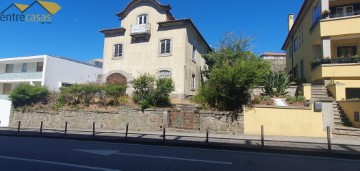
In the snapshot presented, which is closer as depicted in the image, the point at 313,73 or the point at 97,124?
the point at 97,124

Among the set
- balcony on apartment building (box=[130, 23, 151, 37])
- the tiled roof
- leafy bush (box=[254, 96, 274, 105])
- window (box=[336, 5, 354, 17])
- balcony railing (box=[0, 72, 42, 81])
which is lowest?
leafy bush (box=[254, 96, 274, 105])

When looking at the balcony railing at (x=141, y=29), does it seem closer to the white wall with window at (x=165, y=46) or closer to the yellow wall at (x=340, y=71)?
the white wall with window at (x=165, y=46)

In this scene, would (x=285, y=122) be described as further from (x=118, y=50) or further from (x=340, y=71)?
(x=118, y=50)

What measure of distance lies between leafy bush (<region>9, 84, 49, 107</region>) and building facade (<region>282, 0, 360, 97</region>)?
881 inches

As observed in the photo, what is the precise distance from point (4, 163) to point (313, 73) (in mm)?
19771

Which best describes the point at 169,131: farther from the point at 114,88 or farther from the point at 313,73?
the point at 313,73

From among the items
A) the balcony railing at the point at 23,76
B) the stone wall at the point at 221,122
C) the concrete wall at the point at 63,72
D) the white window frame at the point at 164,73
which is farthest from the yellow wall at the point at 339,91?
the balcony railing at the point at 23,76

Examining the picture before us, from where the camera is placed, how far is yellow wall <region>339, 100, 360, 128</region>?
42.8 feet

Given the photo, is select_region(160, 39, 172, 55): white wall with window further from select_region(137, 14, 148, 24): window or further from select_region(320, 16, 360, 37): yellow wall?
select_region(320, 16, 360, 37): yellow wall

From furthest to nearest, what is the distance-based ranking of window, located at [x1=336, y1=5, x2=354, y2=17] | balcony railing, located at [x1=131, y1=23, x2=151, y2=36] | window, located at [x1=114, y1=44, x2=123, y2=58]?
window, located at [x1=114, y1=44, x2=123, y2=58], balcony railing, located at [x1=131, y1=23, x2=151, y2=36], window, located at [x1=336, y1=5, x2=354, y2=17]

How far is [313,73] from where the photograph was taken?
19.0 metres

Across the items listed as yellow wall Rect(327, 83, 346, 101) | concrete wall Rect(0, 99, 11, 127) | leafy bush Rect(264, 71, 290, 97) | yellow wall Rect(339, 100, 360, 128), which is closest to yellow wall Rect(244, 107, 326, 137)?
yellow wall Rect(339, 100, 360, 128)

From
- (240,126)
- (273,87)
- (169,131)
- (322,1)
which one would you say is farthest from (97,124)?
(322,1)

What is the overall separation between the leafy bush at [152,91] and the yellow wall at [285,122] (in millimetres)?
5688
